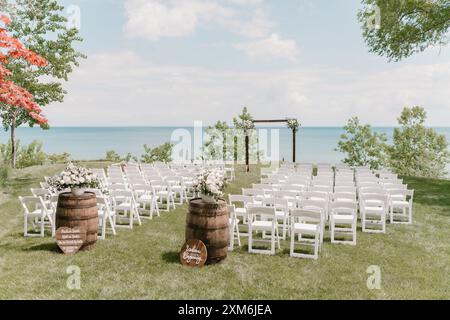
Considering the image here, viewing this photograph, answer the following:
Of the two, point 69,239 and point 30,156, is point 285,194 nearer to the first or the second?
point 69,239

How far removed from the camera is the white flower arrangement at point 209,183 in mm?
6802

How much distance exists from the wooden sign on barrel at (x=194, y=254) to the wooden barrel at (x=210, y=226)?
109 millimetres

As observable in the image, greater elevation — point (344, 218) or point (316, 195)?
point (316, 195)

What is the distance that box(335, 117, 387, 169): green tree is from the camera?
101 feet

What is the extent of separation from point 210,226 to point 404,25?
18.8 metres

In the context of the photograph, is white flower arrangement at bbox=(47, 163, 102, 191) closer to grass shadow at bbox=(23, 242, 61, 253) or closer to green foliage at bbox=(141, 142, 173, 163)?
grass shadow at bbox=(23, 242, 61, 253)

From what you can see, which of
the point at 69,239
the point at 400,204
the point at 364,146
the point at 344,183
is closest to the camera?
the point at 69,239

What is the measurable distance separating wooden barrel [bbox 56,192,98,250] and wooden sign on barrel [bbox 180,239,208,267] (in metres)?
2.14

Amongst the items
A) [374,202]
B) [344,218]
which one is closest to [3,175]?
[344,218]

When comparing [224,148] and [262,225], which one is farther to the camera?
[224,148]

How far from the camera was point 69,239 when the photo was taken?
24.7 ft
